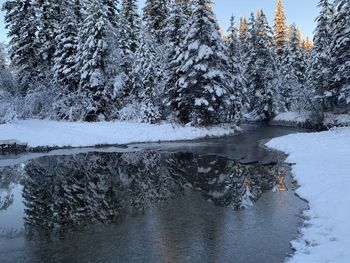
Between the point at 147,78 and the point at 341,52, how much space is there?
1701cm

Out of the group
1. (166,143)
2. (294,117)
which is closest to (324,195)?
(166,143)

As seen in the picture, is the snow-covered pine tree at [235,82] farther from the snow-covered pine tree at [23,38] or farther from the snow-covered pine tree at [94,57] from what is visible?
the snow-covered pine tree at [23,38]

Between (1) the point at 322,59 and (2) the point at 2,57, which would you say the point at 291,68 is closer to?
(1) the point at 322,59

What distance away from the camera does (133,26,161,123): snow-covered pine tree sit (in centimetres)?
3434

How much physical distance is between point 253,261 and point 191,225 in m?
2.66

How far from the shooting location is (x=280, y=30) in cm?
6172

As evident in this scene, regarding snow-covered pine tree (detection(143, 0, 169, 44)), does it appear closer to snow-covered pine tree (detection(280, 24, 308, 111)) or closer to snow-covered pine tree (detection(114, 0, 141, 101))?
snow-covered pine tree (detection(114, 0, 141, 101))

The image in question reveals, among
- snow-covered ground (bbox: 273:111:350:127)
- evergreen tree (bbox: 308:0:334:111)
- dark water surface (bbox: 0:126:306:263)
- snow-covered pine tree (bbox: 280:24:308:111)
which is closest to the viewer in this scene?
dark water surface (bbox: 0:126:306:263)

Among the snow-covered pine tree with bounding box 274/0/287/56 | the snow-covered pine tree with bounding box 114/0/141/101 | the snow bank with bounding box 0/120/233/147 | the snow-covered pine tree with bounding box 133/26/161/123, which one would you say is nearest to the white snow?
the snow bank with bounding box 0/120/233/147

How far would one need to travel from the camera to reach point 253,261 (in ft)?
26.0

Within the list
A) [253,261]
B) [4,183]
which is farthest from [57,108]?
[253,261]

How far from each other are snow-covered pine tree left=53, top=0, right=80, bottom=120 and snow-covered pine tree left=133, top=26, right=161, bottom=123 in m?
5.81

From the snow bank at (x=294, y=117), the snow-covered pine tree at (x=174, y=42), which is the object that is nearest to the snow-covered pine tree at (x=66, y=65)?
the snow-covered pine tree at (x=174, y=42)

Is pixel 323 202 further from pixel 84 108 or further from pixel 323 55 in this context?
pixel 323 55
